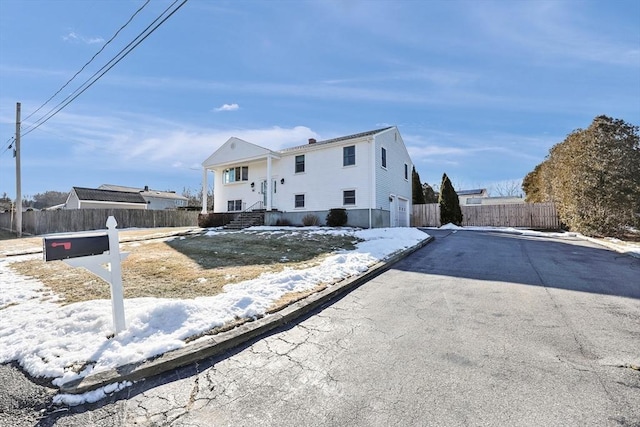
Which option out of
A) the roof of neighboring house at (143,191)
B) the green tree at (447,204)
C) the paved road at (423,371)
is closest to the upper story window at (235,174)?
the green tree at (447,204)

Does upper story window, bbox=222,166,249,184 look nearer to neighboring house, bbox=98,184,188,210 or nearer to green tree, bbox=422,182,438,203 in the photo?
green tree, bbox=422,182,438,203

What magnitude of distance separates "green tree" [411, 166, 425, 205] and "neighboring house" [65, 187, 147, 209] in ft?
113

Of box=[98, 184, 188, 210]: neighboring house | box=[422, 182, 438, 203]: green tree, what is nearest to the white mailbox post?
box=[422, 182, 438, 203]: green tree

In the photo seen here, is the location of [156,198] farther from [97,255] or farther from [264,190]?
[97,255]

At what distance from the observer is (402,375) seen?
2.90 metres

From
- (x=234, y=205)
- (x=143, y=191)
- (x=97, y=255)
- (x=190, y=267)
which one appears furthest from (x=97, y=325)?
(x=143, y=191)

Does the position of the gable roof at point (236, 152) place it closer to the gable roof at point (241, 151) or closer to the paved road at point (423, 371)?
the gable roof at point (241, 151)

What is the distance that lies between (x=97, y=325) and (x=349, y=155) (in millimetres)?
16677

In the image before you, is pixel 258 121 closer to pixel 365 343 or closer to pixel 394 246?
pixel 394 246

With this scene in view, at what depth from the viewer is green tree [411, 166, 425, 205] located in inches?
1062

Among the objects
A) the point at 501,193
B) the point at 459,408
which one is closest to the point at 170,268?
the point at 459,408

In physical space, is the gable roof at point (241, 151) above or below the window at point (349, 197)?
above

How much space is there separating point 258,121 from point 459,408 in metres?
17.1

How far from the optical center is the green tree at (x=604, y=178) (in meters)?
14.1
